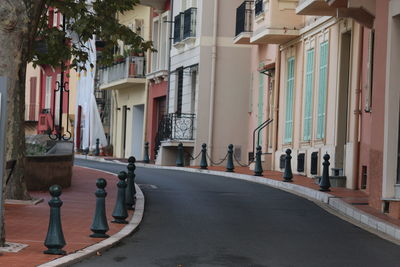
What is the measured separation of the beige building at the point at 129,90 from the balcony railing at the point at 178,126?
6813mm

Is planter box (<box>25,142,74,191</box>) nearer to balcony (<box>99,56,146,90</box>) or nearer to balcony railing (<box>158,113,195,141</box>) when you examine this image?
balcony railing (<box>158,113,195,141</box>)

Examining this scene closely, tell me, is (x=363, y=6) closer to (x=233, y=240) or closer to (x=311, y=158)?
(x=233, y=240)

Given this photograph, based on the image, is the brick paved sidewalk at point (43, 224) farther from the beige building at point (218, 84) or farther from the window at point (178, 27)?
the window at point (178, 27)

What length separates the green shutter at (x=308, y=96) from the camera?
27156 mm

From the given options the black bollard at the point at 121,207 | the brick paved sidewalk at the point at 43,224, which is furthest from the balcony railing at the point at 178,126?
the black bollard at the point at 121,207

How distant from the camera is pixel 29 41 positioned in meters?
16.8

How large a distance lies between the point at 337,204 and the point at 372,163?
3.88 ft

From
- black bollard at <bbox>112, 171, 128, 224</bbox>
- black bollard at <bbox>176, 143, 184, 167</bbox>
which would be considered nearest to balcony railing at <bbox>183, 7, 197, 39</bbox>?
black bollard at <bbox>176, 143, 184, 167</bbox>

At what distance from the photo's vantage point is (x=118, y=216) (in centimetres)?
Answer: 1461

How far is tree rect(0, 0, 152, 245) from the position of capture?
1183 centimetres

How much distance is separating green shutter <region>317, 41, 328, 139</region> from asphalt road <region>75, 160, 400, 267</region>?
17.9 feet

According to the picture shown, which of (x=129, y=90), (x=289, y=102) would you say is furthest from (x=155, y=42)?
(x=289, y=102)

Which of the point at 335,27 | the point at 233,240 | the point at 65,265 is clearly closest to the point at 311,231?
the point at 233,240

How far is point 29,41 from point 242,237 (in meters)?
5.47
